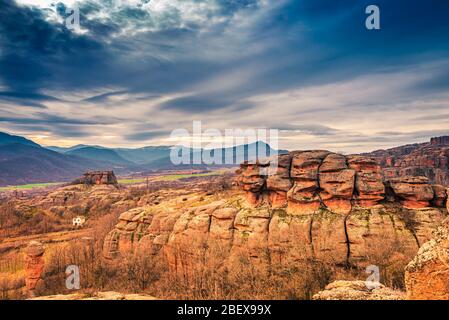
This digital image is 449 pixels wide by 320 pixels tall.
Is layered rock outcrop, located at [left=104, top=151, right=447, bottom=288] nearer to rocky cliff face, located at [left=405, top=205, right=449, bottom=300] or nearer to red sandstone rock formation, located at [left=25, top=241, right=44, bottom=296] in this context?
red sandstone rock formation, located at [left=25, top=241, right=44, bottom=296]

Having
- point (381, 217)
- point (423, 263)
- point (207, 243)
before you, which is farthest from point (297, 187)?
point (423, 263)

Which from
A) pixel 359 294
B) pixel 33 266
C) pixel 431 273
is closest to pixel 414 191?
pixel 359 294

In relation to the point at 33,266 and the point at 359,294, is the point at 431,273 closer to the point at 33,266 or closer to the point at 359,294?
the point at 359,294

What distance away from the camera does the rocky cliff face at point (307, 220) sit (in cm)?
3269

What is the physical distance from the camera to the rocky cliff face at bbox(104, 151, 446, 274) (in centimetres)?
3269

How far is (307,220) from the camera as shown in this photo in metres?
36.6

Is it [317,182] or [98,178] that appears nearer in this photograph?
[317,182]

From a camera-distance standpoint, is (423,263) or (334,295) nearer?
(423,263)

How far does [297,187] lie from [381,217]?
10.5 metres

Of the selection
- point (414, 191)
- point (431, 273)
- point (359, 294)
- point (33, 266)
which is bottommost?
point (33, 266)

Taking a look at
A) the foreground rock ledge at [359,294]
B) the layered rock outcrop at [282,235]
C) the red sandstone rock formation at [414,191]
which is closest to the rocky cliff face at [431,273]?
the foreground rock ledge at [359,294]

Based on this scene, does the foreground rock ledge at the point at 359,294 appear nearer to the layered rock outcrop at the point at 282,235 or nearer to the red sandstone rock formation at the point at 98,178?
the layered rock outcrop at the point at 282,235
